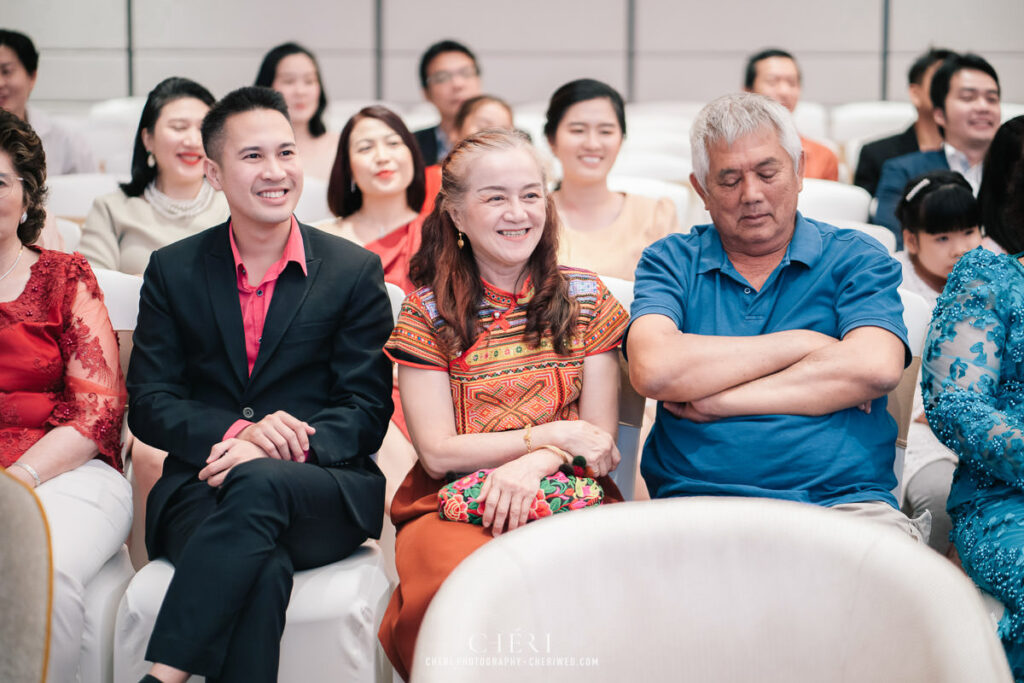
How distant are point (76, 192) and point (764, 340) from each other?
2.77 m

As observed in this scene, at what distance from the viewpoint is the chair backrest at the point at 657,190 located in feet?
11.7

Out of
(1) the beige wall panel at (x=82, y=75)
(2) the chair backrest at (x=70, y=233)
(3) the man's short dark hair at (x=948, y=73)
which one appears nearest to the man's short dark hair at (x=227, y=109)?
(2) the chair backrest at (x=70, y=233)

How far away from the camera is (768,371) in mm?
1886

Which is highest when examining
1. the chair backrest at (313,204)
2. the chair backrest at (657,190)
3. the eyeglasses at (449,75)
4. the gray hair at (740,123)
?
the eyeglasses at (449,75)

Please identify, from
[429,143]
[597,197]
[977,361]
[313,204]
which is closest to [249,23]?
[429,143]

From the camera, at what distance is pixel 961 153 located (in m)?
3.88

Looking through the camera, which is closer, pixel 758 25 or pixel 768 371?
pixel 768 371

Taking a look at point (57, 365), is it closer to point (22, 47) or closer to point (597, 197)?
point (597, 197)

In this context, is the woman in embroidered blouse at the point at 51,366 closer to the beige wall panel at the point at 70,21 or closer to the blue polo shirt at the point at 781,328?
the blue polo shirt at the point at 781,328

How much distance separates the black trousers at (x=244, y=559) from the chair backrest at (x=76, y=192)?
2136 millimetres

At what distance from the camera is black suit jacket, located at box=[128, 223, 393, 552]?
6.42 feet

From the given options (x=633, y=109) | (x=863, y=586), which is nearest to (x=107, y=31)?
(x=633, y=109)

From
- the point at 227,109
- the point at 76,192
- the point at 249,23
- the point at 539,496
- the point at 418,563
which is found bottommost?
the point at 418,563

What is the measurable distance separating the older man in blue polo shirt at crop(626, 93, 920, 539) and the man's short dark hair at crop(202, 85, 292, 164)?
35.9 inches
